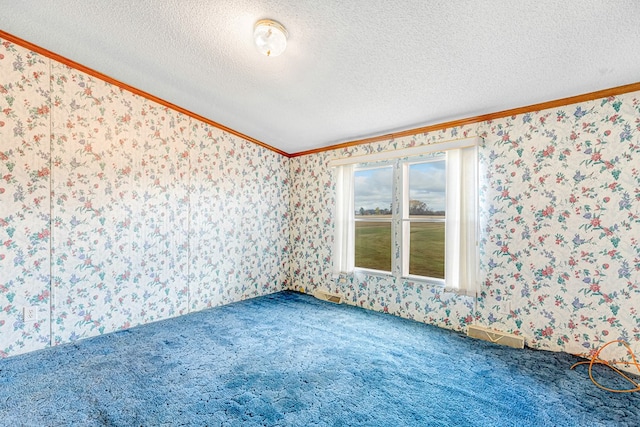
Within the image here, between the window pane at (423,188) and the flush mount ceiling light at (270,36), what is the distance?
6.63 feet

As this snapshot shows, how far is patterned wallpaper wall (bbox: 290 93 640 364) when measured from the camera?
2.09 metres

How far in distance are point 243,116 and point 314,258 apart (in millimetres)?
2133

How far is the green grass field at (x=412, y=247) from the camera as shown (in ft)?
10.9

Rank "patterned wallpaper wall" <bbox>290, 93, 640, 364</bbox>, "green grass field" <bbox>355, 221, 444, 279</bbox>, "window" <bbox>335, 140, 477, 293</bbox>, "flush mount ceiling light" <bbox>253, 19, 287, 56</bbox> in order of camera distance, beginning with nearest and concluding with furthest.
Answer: "flush mount ceiling light" <bbox>253, 19, 287, 56</bbox>
"patterned wallpaper wall" <bbox>290, 93, 640, 364</bbox>
"window" <bbox>335, 140, 477, 293</bbox>
"green grass field" <bbox>355, 221, 444, 279</bbox>

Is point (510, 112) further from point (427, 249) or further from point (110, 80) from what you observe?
point (110, 80)

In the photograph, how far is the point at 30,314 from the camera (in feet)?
7.83

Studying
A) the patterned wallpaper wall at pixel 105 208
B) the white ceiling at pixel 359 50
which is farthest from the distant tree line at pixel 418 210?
the patterned wallpaper wall at pixel 105 208

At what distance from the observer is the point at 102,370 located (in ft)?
6.86

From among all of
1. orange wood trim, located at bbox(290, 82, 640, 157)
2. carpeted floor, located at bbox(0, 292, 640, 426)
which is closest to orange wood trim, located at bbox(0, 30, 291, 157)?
orange wood trim, located at bbox(290, 82, 640, 157)

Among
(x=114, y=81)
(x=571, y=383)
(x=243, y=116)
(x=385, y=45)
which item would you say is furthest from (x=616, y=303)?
(x=114, y=81)

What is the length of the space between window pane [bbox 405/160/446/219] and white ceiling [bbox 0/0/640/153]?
2.09 feet

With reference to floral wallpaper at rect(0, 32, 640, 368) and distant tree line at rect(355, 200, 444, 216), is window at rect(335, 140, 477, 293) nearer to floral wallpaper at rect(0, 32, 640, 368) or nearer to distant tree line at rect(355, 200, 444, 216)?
distant tree line at rect(355, 200, 444, 216)

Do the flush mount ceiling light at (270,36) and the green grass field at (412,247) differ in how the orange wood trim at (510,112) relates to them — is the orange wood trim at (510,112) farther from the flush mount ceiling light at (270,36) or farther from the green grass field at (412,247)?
the flush mount ceiling light at (270,36)

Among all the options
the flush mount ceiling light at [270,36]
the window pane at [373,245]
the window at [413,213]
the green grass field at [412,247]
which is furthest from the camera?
the window pane at [373,245]
